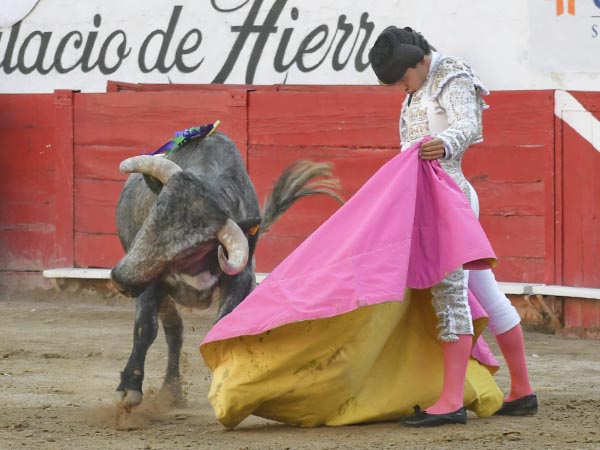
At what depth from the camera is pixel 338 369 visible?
3568mm

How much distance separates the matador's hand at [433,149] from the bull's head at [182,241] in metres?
0.67

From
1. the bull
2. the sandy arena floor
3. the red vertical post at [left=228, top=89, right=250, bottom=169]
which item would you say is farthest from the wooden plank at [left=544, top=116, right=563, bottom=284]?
the bull

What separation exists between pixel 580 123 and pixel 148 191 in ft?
7.87

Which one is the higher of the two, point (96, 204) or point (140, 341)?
point (96, 204)

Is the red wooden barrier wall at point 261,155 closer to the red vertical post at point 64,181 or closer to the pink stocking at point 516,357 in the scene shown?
the red vertical post at point 64,181

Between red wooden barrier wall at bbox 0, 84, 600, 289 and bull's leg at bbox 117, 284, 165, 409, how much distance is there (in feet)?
8.24

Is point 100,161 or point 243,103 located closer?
point 243,103

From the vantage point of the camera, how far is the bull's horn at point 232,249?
3.89 meters

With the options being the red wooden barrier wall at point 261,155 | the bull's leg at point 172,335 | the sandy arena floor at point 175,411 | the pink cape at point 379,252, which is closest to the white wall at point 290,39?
the red wooden barrier wall at point 261,155

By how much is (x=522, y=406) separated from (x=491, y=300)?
1.05 feet

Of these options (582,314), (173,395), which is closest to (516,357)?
(173,395)

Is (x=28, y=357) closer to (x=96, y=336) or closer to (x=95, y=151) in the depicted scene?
(x=96, y=336)

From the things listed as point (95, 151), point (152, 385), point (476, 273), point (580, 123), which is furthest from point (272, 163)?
point (476, 273)

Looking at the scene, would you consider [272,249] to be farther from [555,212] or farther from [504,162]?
[555,212]
